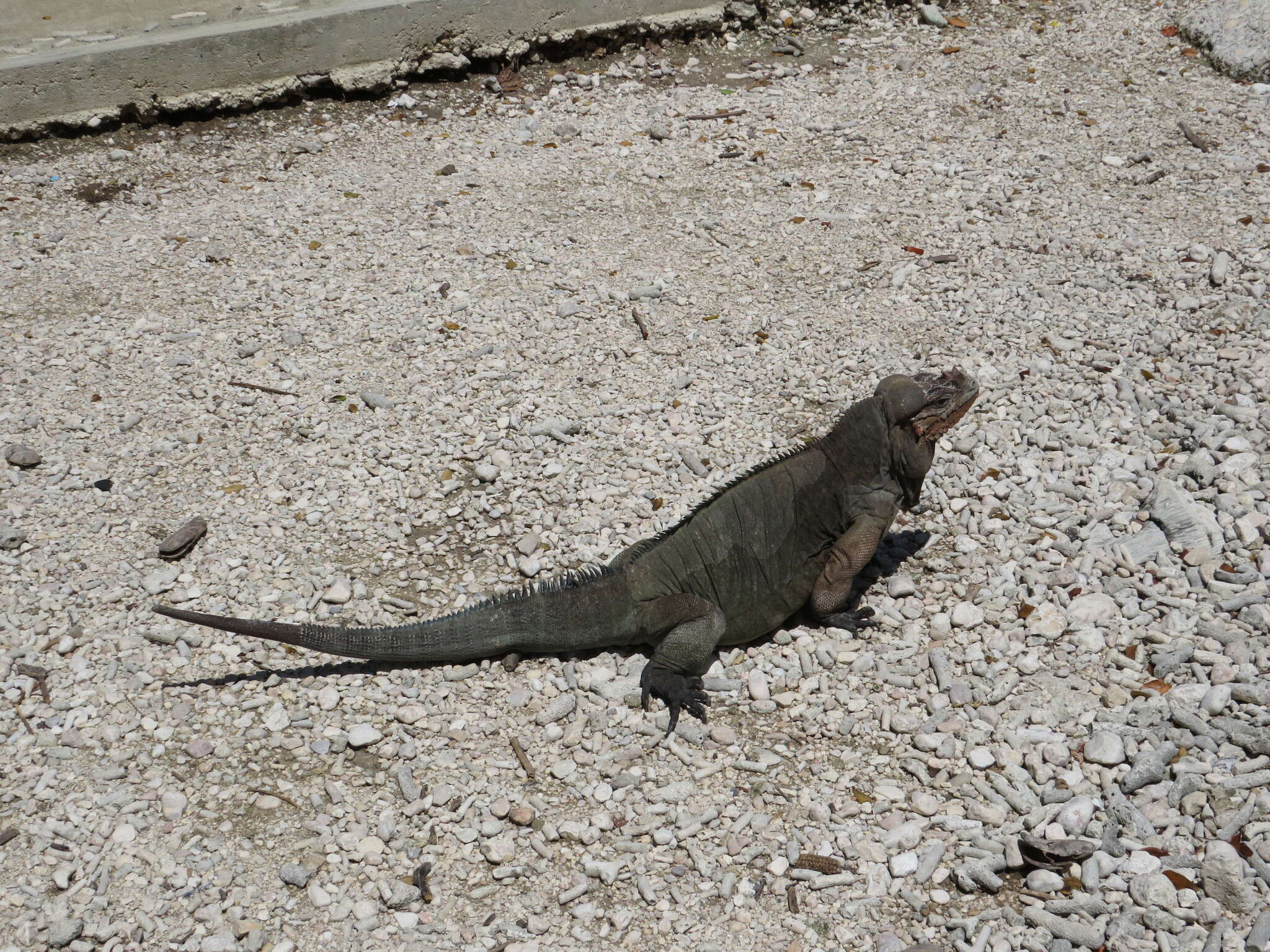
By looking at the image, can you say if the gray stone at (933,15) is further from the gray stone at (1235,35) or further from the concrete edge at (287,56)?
the concrete edge at (287,56)

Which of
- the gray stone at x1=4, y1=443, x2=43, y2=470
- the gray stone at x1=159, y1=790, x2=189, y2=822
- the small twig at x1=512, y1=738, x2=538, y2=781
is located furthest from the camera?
the gray stone at x1=4, y1=443, x2=43, y2=470

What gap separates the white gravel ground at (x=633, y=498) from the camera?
11.6ft

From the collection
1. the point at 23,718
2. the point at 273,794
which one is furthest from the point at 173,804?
the point at 23,718

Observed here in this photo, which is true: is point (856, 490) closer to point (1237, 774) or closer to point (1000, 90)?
point (1237, 774)

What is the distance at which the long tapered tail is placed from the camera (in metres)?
4.13

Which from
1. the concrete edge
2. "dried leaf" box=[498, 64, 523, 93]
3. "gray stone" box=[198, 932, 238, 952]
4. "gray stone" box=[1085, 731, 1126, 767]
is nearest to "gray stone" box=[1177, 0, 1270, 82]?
the concrete edge

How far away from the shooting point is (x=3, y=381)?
234 inches

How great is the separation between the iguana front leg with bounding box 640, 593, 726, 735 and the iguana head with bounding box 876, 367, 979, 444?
3.71ft

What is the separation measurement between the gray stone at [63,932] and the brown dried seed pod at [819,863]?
245 cm

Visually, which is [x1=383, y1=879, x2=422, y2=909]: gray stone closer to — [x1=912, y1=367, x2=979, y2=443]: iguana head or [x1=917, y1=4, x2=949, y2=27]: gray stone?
[x1=912, y1=367, x2=979, y2=443]: iguana head

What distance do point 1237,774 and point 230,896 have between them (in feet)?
11.6

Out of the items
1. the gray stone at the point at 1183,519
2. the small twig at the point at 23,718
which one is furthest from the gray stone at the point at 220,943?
the gray stone at the point at 1183,519

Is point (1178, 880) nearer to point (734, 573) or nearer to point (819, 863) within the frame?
point (819, 863)

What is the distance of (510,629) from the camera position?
13.8ft
